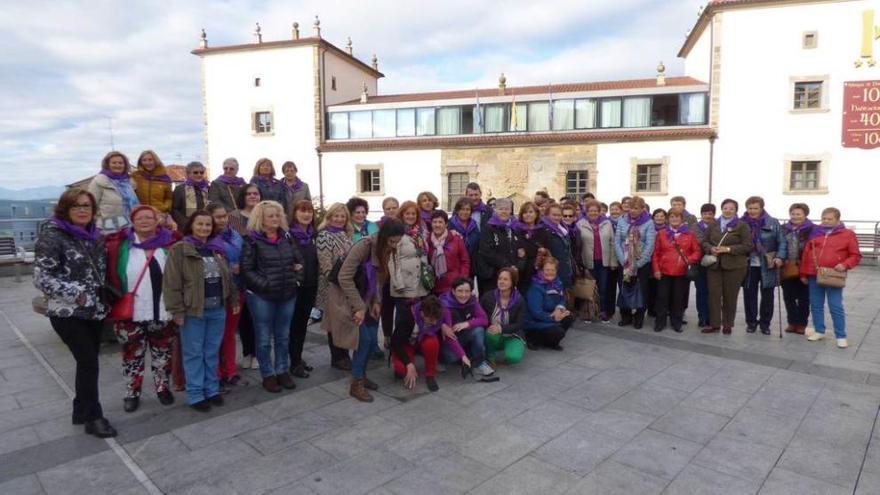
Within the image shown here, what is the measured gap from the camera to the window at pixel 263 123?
88.7 feet

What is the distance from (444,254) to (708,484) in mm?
3235

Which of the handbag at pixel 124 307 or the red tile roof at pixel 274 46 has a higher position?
the red tile roof at pixel 274 46

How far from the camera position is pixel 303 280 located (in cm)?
481

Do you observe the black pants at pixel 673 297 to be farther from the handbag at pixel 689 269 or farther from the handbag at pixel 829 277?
the handbag at pixel 829 277

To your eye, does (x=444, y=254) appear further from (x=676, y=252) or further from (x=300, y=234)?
(x=676, y=252)

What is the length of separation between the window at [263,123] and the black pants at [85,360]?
24995 mm

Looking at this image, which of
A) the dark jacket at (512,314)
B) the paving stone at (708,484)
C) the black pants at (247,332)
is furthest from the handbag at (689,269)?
the black pants at (247,332)

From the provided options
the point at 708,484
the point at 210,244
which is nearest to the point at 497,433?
the point at 708,484

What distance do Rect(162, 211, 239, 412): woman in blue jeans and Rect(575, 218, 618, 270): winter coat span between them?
4.61m

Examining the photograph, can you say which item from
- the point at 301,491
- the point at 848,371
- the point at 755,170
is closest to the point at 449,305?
the point at 301,491

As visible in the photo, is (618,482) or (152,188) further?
(152,188)

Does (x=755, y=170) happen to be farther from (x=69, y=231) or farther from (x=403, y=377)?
(x=69, y=231)

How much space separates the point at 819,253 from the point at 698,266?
4.20 feet

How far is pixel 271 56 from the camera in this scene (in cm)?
2647
